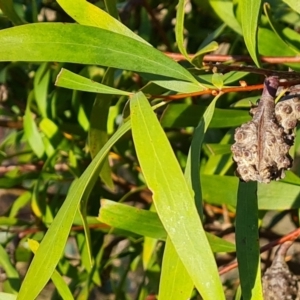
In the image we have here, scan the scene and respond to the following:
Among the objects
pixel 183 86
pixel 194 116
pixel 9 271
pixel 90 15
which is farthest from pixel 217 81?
pixel 9 271

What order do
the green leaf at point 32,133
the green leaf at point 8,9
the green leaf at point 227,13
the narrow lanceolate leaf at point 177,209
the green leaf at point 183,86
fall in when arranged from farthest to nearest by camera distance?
the green leaf at point 32,133
the green leaf at point 227,13
the green leaf at point 8,9
the green leaf at point 183,86
the narrow lanceolate leaf at point 177,209

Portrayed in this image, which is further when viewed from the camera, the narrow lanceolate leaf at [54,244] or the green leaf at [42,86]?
the green leaf at [42,86]

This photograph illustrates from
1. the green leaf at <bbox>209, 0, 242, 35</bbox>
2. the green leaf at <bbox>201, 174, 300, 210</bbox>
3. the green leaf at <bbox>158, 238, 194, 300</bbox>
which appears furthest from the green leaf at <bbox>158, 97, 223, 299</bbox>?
the green leaf at <bbox>209, 0, 242, 35</bbox>

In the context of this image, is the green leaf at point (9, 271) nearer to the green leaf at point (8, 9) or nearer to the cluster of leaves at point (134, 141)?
the cluster of leaves at point (134, 141)

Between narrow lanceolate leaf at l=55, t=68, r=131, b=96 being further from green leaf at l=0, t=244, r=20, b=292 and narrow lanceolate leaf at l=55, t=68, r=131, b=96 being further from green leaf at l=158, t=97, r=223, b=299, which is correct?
green leaf at l=0, t=244, r=20, b=292

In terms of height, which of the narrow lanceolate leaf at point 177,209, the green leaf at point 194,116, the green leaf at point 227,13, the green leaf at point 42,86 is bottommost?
the green leaf at point 42,86

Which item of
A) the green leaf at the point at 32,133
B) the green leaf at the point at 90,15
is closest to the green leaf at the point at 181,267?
the green leaf at the point at 90,15

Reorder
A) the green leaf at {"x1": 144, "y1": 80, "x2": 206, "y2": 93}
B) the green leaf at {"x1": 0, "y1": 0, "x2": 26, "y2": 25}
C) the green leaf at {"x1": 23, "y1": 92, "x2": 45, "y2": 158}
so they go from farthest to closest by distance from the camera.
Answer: the green leaf at {"x1": 23, "y1": 92, "x2": 45, "y2": 158} < the green leaf at {"x1": 0, "y1": 0, "x2": 26, "y2": 25} < the green leaf at {"x1": 144, "y1": 80, "x2": 206, "y2": 93}

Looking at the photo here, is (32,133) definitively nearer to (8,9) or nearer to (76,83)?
(8,9)
